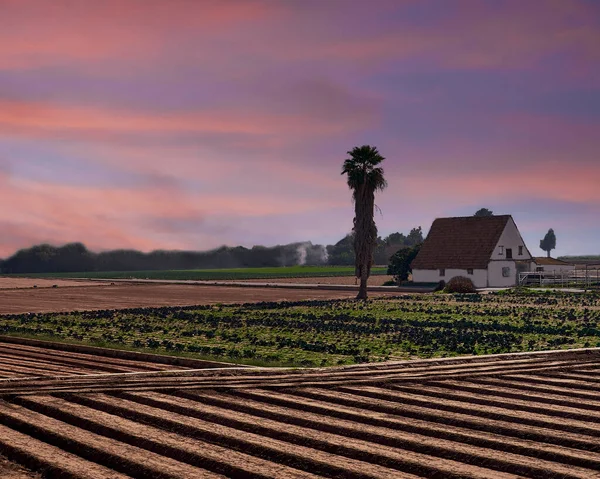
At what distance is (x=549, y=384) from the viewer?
596 inches

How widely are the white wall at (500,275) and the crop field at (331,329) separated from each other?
2135 centimetres

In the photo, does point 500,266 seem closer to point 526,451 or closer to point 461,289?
point 461,289

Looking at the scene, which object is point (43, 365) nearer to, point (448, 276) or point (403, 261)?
point (448, 276)

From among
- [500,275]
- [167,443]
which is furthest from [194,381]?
[500,275]

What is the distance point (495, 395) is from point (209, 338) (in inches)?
574

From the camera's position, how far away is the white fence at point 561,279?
212 feet

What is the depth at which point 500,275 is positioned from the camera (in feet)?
227

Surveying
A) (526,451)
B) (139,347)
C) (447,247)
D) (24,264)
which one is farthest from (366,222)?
(24,264)

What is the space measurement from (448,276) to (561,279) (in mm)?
10023

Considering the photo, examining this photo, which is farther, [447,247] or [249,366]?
[447,247]

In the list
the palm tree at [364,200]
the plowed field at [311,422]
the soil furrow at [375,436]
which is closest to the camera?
the soil furrow at [375,436]

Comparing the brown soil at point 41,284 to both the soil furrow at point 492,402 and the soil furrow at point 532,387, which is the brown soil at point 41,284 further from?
the soil furrow at point 492,402

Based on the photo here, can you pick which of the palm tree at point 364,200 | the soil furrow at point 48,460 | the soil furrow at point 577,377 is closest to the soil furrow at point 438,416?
the soil furrow at point 48,460

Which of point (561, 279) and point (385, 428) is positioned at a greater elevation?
point (561, 279)
